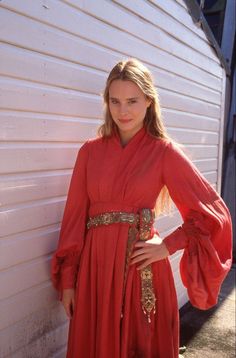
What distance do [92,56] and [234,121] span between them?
4404mm

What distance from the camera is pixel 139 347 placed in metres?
2.14

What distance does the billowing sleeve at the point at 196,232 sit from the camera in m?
2.11

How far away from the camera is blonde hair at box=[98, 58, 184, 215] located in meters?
2.10

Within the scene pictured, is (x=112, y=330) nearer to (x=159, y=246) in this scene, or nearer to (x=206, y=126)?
(x=159, y=246)

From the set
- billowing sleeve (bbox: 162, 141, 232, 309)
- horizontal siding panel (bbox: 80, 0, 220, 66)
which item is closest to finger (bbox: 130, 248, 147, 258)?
billowing sleeve (bbox: 162, 141, 232, 309)

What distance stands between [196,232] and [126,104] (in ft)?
2.34

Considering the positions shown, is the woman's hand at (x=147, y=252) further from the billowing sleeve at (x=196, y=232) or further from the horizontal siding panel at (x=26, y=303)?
the horizontal siding panel at (x=26, y=303)

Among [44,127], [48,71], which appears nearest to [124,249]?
[44,127]

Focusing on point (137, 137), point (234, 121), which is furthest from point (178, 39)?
point (234, 121)

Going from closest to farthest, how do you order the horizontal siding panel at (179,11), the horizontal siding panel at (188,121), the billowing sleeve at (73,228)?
the billowing sleeve at (73,228), the horizontal siding panel at (179,11), the horizontal siding panel at (188,121)

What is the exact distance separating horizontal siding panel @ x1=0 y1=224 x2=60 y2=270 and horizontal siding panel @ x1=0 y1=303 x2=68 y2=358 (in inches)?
13.0

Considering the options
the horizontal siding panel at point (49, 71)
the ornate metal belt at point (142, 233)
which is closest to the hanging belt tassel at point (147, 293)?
the ornate metal belt at point (142, 233)

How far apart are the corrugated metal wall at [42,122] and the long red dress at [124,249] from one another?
191mm

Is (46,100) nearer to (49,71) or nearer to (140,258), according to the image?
(49,71)
